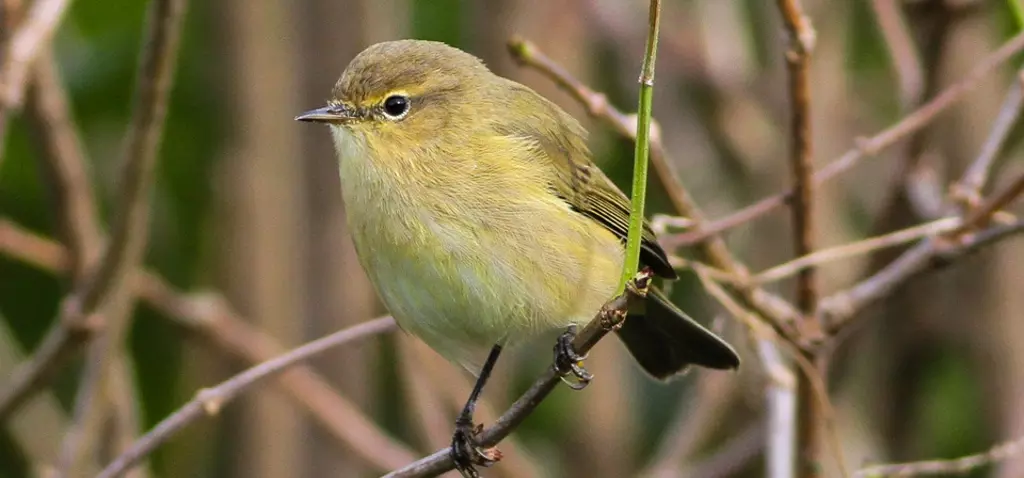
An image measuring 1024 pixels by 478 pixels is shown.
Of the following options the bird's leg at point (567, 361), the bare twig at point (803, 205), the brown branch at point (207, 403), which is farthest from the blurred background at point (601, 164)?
the bird's leg at point (567, 361)

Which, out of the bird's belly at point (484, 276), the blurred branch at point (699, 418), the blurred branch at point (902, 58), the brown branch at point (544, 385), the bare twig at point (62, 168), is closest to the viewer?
the brown branch at point (544, 385)

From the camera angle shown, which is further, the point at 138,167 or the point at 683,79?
the point at 683,79

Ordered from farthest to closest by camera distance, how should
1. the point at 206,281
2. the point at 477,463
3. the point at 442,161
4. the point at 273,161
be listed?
1. the point at 206,281
2. the point at 273,161
3. the point at 442,161
4. the point at 477,463

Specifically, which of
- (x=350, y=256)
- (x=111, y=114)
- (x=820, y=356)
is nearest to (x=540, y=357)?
(x=350, y=256)

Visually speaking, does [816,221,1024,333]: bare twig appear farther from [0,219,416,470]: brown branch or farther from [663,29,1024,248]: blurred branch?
[0,219,416,470]: brown branch

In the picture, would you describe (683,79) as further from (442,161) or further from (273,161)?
(442,161)

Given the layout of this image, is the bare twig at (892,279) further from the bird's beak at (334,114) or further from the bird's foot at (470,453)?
the bird's beak at (334,114)

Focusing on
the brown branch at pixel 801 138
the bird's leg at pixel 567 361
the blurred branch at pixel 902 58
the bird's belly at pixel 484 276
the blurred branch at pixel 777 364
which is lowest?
the bird's leg at pixel 567 361
